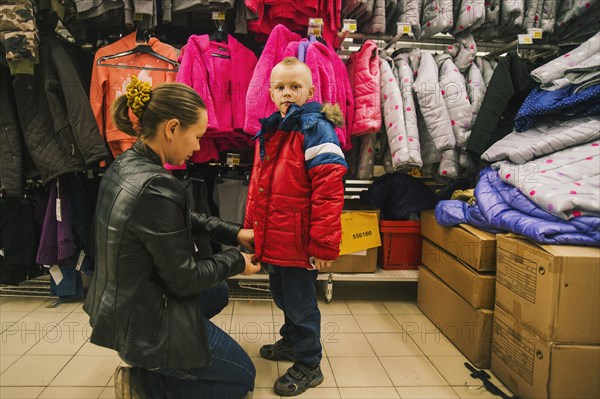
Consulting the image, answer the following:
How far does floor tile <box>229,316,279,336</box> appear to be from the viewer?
7.74ft

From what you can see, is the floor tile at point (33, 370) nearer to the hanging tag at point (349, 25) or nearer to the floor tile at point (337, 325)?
the floor tile at point (337, 325)

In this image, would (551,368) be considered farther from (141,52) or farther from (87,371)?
(141,52)

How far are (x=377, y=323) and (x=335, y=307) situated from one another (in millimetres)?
340

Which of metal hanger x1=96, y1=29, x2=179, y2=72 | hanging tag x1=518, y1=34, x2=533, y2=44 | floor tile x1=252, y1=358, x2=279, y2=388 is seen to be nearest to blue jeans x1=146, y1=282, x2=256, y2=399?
floor tile x1=252, y1=358, x2=279, y2=388

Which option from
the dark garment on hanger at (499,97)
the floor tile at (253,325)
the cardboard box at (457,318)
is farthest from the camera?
the dark garment on hanger at (499,97)

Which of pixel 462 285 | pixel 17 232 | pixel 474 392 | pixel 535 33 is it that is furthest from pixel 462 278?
pixel 17 232

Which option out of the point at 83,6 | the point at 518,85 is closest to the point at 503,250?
the point at 518,85

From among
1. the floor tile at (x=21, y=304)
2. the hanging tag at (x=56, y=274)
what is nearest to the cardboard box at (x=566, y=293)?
the hanging tag at (x=56, y=274)

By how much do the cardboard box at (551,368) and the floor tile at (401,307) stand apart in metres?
0.93

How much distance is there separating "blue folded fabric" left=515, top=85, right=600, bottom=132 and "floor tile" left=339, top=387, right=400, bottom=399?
5.18ft

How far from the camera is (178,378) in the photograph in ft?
4.82

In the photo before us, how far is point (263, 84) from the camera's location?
96.2 inches

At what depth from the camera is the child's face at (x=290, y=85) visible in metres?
1.74

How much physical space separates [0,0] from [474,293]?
2963 mm
